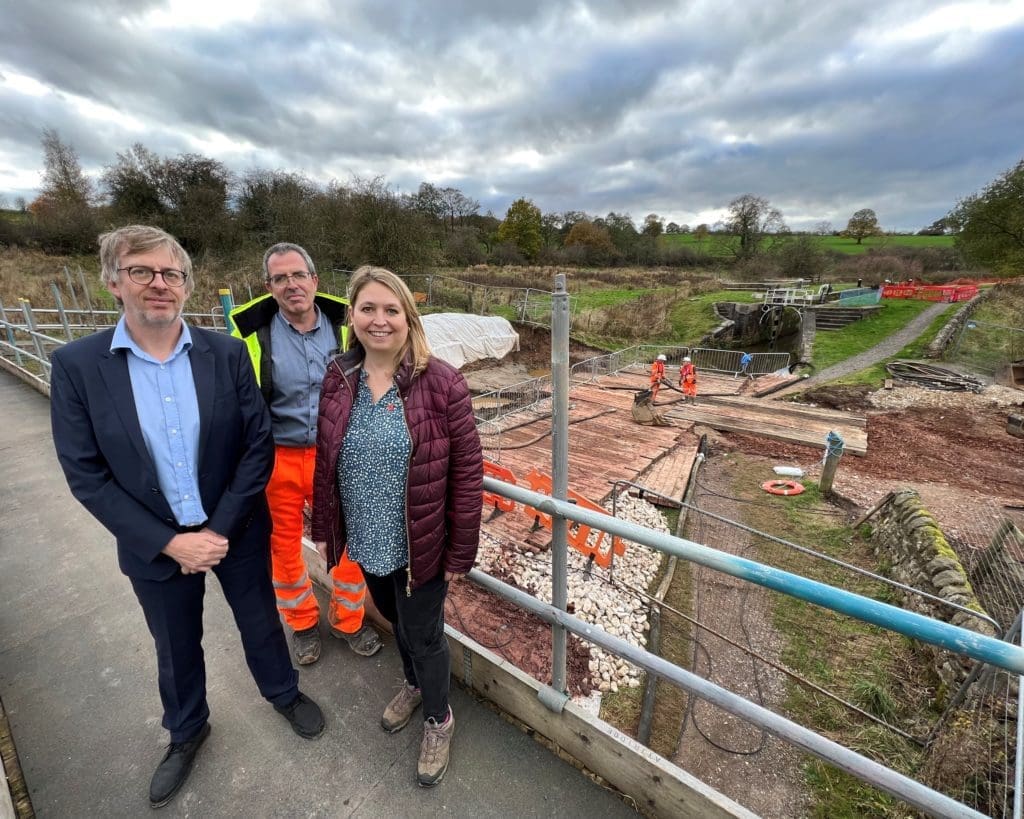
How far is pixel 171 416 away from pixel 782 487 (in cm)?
981

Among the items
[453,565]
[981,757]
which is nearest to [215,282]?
[453,565]

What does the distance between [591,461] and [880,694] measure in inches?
219

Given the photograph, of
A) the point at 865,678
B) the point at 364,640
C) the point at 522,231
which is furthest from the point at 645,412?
the point at 522,231

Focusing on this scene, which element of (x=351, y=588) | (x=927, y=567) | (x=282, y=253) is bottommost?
(x=927, y=567)

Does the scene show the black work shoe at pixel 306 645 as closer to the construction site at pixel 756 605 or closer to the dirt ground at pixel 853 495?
the construction site at pixel 756 605

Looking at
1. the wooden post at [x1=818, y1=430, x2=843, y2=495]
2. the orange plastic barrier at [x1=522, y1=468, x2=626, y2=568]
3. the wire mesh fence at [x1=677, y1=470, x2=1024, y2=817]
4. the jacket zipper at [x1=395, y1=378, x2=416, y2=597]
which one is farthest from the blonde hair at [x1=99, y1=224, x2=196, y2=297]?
the wooden post at [x1=818, y1=430, x2=843, y2=495]

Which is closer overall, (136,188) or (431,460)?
(431,460)

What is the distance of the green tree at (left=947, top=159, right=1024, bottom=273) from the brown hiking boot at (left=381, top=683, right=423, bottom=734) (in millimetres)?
37596

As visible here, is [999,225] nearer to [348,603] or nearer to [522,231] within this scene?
[522,231]

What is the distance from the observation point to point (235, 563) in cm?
178

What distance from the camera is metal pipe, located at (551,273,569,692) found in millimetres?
1521

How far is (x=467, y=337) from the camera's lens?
715 inches

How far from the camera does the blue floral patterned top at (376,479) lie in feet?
5.16

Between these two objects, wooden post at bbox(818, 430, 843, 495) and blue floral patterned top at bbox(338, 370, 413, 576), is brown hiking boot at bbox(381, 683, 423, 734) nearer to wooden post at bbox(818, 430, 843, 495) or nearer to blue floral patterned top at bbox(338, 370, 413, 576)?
blue floral patterned top at bbox(338, 370, 413, 576)
